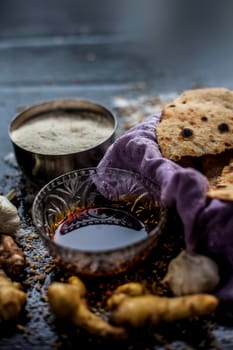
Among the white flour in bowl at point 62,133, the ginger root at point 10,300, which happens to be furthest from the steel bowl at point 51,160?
the ginger root at point 10,300

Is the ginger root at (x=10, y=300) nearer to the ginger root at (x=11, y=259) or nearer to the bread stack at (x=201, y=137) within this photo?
the ginger root at (x=11, y=259)

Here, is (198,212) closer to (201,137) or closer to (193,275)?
(193,275)

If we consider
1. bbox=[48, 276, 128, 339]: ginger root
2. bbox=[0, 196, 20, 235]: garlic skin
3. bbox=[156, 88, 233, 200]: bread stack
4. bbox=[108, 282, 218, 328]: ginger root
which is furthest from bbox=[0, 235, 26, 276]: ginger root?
bbox=[156, 88, 233, 200]: bread stack

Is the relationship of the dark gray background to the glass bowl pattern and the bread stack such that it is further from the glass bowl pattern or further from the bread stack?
the bread stack

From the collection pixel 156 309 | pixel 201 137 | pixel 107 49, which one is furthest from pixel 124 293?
pixel 107 49

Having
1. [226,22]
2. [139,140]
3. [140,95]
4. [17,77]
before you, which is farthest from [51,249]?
[226,22]

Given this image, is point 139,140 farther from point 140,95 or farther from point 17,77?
point 17,77
